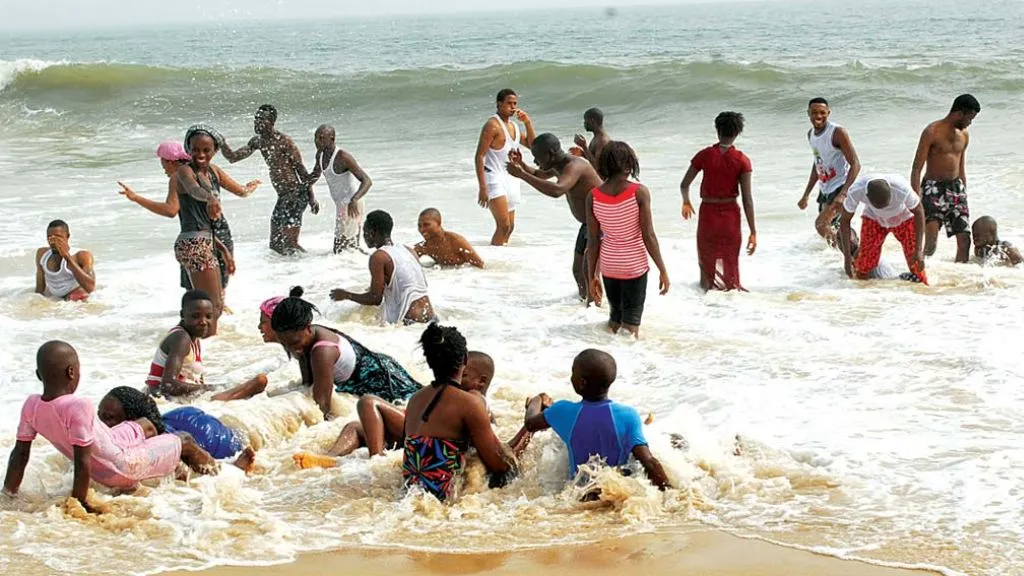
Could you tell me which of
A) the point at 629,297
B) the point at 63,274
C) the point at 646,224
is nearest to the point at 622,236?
the point at 646,224

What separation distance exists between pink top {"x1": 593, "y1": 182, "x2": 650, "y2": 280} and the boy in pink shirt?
3612 mm

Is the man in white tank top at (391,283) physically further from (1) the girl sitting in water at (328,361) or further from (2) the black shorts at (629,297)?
(1) the girl sitting in water at (328,361)

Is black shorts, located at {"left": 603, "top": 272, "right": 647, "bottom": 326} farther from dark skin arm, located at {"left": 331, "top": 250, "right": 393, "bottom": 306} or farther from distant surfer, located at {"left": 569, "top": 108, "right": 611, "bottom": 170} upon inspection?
distant surfer, located at {"left": 569, "top": 108, "right": 611, "bottom": 170}

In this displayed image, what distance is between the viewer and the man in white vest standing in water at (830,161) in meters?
10.5

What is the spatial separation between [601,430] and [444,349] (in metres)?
0.76

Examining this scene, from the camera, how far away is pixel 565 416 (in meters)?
5.43

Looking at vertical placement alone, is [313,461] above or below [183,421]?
below

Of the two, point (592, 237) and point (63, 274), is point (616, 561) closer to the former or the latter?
point (592, 237)

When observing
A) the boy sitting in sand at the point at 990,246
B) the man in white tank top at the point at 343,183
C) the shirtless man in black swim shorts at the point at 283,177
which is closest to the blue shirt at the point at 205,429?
the man in white tank top at the point at 343,183

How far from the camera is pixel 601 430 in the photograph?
17.6ft

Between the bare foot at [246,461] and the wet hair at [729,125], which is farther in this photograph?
the wet hair at [729,125]

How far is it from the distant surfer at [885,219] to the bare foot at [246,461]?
18.1ft

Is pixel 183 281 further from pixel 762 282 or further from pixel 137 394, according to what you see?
pixel 762 282

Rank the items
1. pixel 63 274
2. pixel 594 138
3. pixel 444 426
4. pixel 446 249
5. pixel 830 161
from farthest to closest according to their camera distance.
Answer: pixel 594 138 < pixel 446 249 < pixel 830 161 < pixel 63 274 < pixel 444 426
